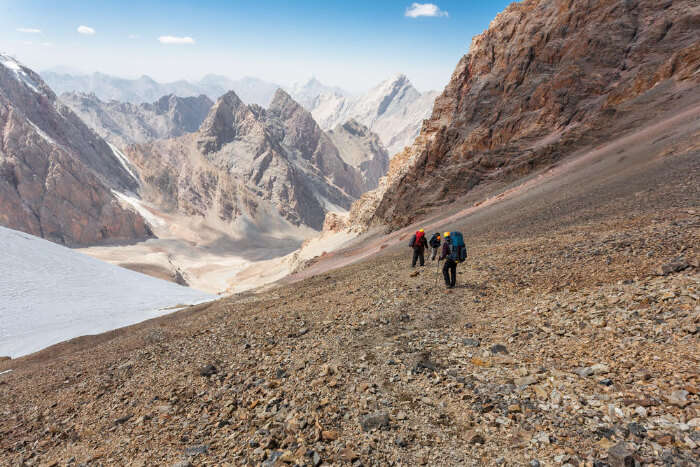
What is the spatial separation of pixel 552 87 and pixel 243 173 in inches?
5129

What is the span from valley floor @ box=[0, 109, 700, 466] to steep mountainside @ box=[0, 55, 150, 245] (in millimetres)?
99020

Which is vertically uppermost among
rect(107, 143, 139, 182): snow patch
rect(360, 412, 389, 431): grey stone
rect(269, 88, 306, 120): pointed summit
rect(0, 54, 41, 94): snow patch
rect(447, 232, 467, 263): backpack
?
rect(0, 54, 41, 94): snow patch

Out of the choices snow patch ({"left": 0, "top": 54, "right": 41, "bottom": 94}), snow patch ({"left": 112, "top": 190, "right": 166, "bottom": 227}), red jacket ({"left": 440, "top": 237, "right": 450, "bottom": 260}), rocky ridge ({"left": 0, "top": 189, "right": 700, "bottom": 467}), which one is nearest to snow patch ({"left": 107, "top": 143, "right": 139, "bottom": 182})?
snow patch ({"left": 112, "top": 190, "right": 166, "bottom": 227})

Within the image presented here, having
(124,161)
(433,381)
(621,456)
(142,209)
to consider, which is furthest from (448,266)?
(124,161)

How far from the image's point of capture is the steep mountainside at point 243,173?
128 metres

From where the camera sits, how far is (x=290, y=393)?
4.98 meters

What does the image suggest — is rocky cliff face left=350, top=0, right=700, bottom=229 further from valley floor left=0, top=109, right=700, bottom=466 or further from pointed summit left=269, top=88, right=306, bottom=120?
pointed summit left=269, top=88, right=306, bottom=120

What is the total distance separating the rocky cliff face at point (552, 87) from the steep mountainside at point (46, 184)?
274ft

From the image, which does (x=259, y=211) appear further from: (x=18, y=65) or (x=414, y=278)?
(x=414, y=278)

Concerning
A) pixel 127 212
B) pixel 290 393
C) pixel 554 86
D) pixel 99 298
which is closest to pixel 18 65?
pixel 127 212

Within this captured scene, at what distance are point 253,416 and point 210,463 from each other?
0.85m

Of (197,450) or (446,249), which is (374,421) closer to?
(197,450)

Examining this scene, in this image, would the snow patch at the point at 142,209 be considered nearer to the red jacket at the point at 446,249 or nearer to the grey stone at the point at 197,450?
the red jacket at the point at 446,249

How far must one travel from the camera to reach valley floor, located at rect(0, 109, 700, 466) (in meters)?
3.51
